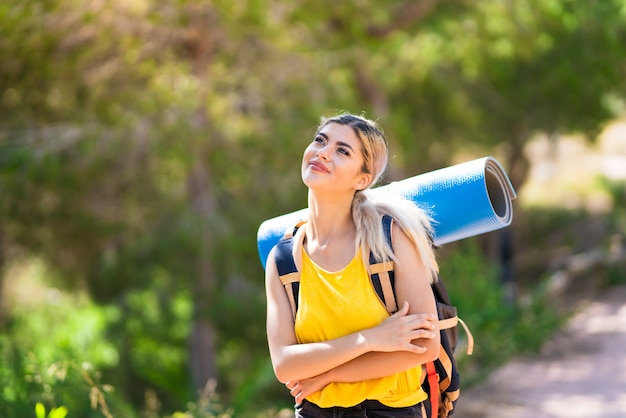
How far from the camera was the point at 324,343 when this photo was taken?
2.12 m

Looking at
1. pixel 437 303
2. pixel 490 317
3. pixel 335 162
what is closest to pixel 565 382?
pixel 490 317

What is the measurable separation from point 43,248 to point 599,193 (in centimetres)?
1340

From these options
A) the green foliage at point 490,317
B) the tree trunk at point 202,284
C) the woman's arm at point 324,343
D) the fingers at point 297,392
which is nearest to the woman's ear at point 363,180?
the woman's arm at point 324,343

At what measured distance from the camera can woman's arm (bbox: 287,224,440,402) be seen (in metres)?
2.11

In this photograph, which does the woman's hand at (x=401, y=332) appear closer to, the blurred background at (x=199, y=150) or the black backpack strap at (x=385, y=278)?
the black backpack strap at (x=385, y=278)

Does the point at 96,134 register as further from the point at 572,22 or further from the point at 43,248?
the point at 572,22

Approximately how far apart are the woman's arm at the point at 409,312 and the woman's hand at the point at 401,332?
0.02m

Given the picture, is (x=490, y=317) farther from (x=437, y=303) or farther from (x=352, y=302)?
(x=352, y=302)

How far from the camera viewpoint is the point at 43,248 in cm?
988

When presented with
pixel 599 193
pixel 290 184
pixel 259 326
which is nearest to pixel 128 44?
pixel 290 184

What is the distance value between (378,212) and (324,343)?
0.40 metres

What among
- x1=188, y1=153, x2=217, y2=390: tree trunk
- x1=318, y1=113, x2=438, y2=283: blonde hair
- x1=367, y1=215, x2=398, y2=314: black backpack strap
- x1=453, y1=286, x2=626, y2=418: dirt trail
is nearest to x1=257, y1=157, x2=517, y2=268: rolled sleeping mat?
x1=318, y1=113, x2=438, y2=283: blonde hair

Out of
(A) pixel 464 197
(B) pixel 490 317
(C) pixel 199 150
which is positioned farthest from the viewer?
(C) pixel 199 150

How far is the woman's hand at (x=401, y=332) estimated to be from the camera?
81.1 inches
